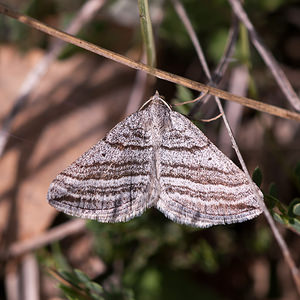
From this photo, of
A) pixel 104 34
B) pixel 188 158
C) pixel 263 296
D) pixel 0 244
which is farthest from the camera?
pixel 104 34

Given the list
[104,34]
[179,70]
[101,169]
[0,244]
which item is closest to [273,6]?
[179,70]

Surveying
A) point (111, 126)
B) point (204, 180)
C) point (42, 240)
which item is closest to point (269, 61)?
point (204, 180)

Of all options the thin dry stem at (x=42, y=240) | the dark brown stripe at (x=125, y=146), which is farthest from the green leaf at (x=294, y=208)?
the thin dry stem at (x=42, y=240)

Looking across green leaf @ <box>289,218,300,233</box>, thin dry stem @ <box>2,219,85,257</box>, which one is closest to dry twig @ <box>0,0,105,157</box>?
thin dry stem @ <box>2,219,85,257</box>

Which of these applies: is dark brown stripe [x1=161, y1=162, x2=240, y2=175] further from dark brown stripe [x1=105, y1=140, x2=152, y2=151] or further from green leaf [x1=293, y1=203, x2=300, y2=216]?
green leaf [x1=293, y1=203, x2=300, y2=216]

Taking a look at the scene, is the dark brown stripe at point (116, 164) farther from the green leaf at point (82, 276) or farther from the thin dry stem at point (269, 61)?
the thin dry stem at point (269, 61)

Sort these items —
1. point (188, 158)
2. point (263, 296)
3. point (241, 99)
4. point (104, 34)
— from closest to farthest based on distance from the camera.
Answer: point (241, 99), point (188, 158), point (263, 296), point (104, 34)

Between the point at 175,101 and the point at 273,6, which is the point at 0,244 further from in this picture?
the point at 273,6
